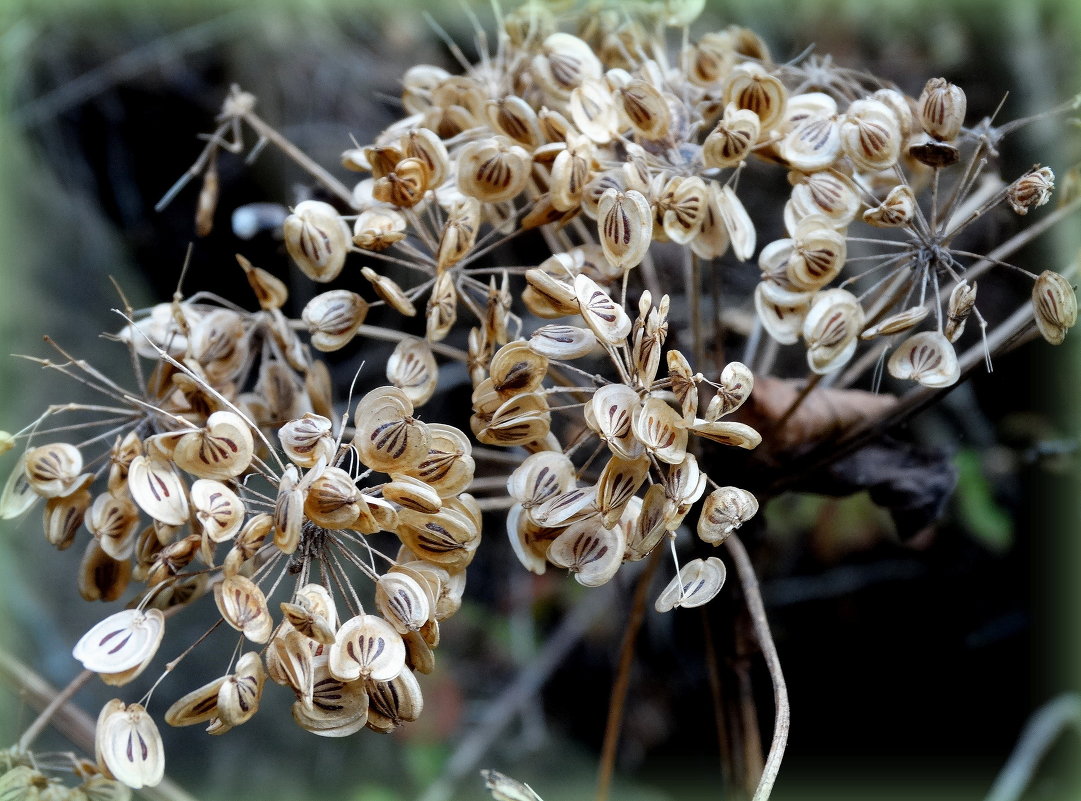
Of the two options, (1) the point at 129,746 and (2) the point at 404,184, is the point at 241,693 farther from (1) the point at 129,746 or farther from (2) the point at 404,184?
(2) the point at 404,184

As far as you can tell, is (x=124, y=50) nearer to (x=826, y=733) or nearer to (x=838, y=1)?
(x=838, y=1)

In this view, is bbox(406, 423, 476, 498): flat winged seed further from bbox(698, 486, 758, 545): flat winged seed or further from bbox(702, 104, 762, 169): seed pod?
bbox(702, 104, 762, 169): seed pod

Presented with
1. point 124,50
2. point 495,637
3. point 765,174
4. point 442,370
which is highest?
point 124,50

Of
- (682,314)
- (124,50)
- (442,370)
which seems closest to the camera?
(682,314)

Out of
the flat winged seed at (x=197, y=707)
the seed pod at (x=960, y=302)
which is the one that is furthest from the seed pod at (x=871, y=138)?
the flat winged seed at (x=197, y=707)

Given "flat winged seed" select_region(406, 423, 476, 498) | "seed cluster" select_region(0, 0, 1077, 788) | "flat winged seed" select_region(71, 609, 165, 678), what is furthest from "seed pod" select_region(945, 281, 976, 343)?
"flat winged seed" select_region(71, 609, 165, 678)

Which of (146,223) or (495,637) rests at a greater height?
(146,223)

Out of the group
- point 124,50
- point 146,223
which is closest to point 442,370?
point 146,223
